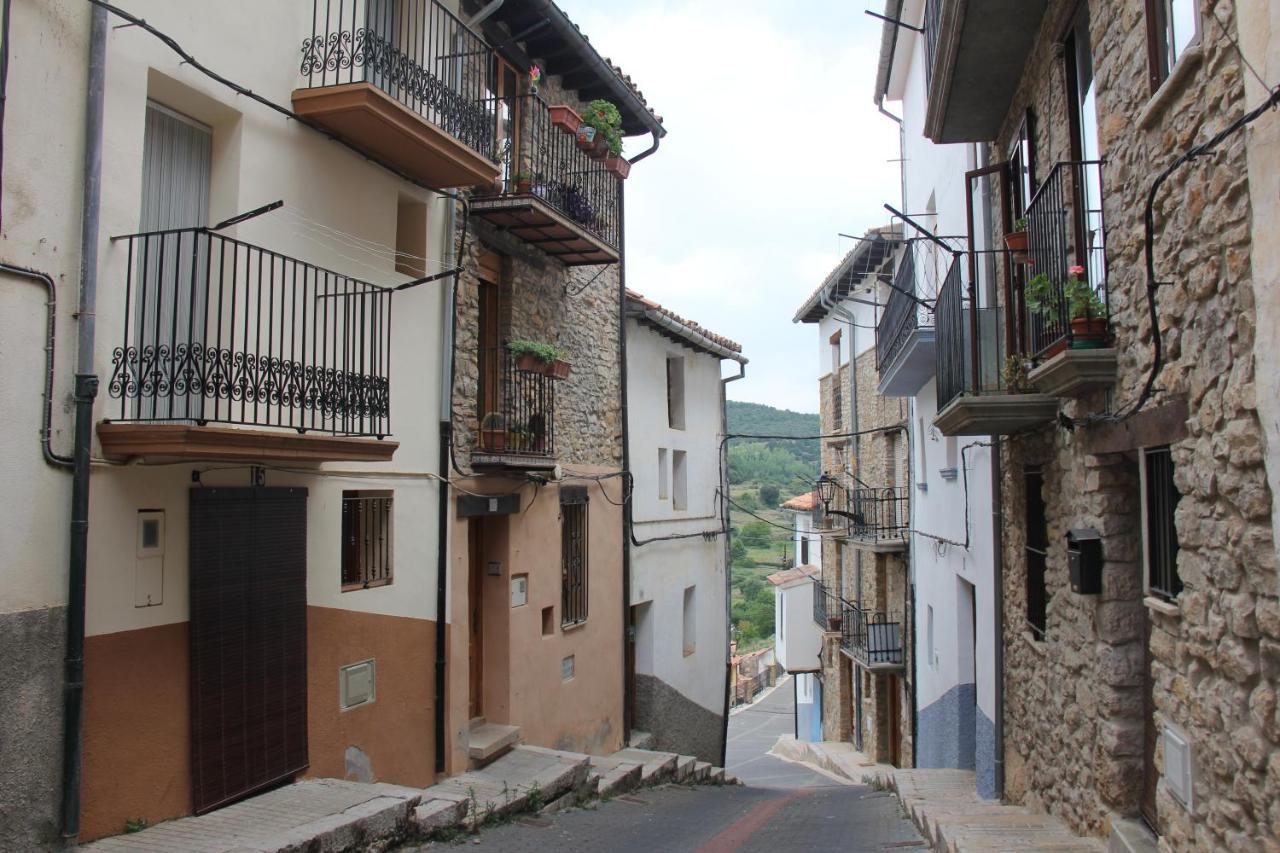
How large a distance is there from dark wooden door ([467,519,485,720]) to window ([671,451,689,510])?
6.31 metres

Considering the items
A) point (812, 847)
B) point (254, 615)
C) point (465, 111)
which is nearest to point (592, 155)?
point (465, 111)

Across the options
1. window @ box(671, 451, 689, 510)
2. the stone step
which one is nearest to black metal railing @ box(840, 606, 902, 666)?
window @ box(671, 451, 689, 510)

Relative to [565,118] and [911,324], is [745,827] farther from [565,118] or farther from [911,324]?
[565,118]

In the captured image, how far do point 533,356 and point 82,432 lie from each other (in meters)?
5.58

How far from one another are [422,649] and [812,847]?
3.89 meters

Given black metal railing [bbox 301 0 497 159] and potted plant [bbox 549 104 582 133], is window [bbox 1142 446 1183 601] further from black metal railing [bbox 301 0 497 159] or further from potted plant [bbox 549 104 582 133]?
potted plant [bbox 549 104 582 133]

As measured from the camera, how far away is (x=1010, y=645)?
28.8ft

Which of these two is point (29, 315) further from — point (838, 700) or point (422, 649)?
point (838, 700)

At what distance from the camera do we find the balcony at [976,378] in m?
6.93

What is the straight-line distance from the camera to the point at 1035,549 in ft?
25.9

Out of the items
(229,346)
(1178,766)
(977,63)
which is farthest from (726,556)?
(1178,766)

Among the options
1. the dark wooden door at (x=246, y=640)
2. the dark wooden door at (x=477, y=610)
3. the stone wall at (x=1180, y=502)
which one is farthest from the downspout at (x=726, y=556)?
the dark wooden door at (x=246, y=640)

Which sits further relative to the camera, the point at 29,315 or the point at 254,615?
the point at 254,615

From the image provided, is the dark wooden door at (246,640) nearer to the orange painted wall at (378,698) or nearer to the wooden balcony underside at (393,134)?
the orange painted wall at (378,698)
